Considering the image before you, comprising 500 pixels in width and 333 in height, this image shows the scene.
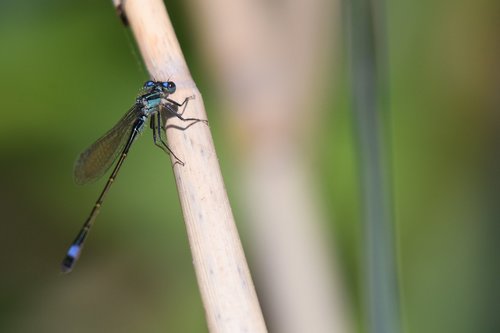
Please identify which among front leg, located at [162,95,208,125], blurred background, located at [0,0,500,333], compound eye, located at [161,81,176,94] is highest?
compound eye, located at [161,81,176,94]

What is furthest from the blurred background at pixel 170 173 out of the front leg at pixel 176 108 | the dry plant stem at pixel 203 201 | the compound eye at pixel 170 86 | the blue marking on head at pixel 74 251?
the dry plant stem at pixel 203 201

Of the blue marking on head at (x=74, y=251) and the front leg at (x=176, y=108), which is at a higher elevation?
the front leg at (x=176, y=108)

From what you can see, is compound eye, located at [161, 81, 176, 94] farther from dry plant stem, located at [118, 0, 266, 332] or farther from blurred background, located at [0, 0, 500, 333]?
blurred background, located at [0, 0, 500, 333]

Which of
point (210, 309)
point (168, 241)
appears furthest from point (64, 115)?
point (210, 309)

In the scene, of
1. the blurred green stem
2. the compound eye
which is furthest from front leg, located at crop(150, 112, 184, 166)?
the blurred green stem

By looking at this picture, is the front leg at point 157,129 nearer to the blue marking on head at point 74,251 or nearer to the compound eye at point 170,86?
the blue marking on head at point 74,251
